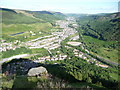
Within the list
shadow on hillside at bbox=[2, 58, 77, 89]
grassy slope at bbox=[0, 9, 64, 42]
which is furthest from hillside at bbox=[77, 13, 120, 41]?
shadow on hillside at bbox=[2, 58, 77, 89]

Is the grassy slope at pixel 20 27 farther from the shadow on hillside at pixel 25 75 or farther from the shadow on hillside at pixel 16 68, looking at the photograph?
the shadow on hillside at pixel 25 75

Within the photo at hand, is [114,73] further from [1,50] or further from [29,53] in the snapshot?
[1,50]

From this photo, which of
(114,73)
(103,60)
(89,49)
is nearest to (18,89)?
(114,73)

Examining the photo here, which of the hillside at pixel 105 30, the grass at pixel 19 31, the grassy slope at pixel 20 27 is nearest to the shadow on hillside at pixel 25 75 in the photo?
the grass at pixel 19 31

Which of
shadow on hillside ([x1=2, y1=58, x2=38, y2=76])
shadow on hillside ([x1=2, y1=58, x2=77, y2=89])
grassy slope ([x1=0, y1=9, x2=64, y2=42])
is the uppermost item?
grassy slope ([x1=0, y1=9, x2=64, y2=42])

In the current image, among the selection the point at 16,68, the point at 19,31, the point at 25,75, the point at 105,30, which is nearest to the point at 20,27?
the point at 19,31

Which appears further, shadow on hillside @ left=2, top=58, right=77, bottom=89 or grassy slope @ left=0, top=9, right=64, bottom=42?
grassy slope @ left=0, top=9, right=64, bottom=42

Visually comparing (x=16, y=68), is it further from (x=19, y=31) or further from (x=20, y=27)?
(x=20, y=27)

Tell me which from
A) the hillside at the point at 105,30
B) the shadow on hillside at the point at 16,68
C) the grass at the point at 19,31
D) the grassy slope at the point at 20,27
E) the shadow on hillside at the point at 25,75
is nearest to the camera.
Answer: the shadow on hillside at the point at 25,75

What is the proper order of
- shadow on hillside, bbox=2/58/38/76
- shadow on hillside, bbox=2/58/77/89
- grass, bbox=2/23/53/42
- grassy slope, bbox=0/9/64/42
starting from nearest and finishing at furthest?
shadow on hillside, bbox=2/58/77/89
shadow on hillside, bbox=2/58/38/76
grass, bbox=2/23/53/42
grassy slope, bbox=0/9/64/42

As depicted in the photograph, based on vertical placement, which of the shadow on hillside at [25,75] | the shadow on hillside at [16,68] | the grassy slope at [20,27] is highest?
the grassy slope at [20,27]

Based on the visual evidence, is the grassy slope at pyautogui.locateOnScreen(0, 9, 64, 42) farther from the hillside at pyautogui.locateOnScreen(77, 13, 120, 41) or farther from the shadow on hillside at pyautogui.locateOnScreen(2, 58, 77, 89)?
the shadow on hillside at pyautogui.locateOnScreen(2, 58, 77, 89)
